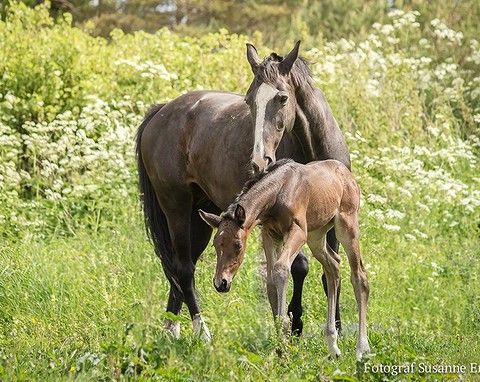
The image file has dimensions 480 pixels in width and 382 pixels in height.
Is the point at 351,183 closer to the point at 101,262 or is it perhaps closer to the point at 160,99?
the point at 101,262

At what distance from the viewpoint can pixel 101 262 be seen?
934cm

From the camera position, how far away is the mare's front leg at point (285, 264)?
608 cm

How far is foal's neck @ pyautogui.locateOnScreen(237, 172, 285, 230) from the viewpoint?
610cm

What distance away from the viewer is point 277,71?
715 centimetres

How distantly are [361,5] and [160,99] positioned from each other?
1052 centimetres

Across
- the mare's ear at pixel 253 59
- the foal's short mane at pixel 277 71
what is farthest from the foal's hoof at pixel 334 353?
the mare's ear at pixel 253 59

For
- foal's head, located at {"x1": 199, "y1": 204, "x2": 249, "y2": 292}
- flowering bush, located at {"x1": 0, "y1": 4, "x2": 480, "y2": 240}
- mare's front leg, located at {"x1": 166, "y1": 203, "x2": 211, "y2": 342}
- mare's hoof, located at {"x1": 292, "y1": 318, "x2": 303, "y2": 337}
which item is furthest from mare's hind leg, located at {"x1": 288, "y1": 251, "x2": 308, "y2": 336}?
flowering bush, located at {"x1": 0, "y1": 4, "x2": 480, "y2": 240}

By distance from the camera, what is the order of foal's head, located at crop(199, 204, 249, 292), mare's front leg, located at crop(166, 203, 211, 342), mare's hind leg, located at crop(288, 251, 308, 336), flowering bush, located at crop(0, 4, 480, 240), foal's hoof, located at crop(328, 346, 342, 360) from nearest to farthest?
foal's head, located at crop(199, 204, 249, 292)
foal's hoof, located at crop(328, 346, 342, 360)
mare's hind leg, located at crop(288, 251, 308, 336)
mare's front leg, located at crop(166, 203, 211, 342)
flowering bush, located at crop(0, 4, 480, 240)

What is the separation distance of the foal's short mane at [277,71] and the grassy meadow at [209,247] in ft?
5.22

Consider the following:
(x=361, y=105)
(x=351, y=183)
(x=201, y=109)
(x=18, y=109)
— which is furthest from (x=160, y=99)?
(x=351, y=183)

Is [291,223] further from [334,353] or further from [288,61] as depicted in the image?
[288,61]

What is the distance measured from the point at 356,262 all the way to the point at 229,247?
1017 mm

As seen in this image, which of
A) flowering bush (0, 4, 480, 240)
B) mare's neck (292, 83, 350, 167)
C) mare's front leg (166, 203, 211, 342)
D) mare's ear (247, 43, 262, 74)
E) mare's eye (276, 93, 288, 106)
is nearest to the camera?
mare's eye (276, 93, 288, 106)

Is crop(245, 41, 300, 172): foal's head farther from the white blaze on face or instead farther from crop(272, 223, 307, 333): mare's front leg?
crop(272, 223, 307, 333): mare's front leg
